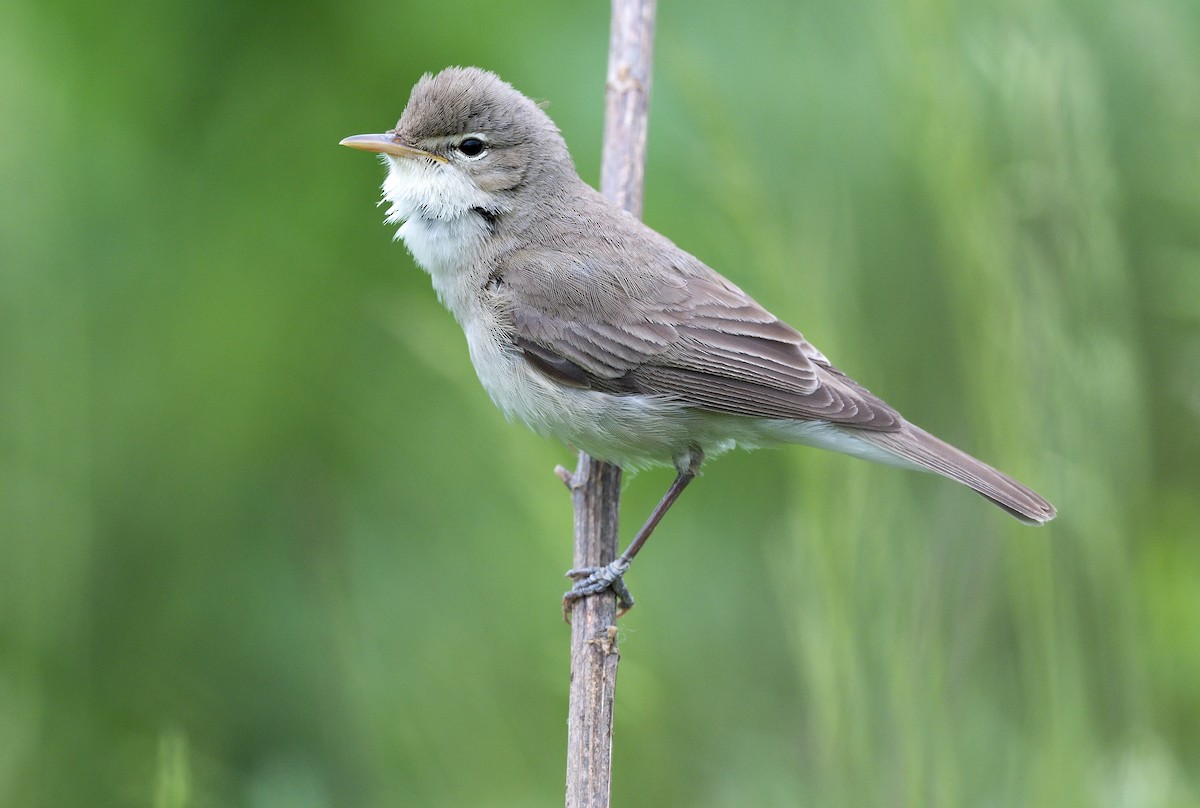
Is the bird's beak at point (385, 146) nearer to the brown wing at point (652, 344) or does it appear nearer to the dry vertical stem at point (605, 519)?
the brown wing at point (652, 344)

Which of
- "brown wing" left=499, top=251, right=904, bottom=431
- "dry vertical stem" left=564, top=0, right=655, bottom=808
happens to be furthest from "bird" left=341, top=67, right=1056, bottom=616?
"dry vertical stem" left=564, top=0, right=655, bottom=808

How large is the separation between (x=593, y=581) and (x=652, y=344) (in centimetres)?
78

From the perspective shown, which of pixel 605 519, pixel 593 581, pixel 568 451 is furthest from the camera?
pixel 568 451

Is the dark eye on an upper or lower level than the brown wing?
upper

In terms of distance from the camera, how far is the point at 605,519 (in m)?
3.82

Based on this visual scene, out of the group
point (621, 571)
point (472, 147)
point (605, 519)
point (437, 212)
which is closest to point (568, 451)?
point (605, 519)

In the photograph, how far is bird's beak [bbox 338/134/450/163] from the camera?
382cm

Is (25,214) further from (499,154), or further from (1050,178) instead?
(1050,178)

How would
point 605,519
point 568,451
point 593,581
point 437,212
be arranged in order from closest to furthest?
point 593,581 → point 605,519 → point 437,212 → point 568,451

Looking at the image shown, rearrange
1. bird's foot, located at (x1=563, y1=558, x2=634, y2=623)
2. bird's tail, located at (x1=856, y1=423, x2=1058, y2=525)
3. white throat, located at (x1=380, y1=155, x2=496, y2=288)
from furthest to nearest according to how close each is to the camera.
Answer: white throat, located at (x1=380, y1=155, x2=496, y2=288)
bird's foot, located at (x1=563, y1=558, x2=634, y2=623)
bird's tail, located at (x1=856, y1=423, x2=1058, y2=525)

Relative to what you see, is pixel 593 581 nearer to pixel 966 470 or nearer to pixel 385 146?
pixel 966 470

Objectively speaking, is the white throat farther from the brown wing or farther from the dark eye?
the brown wing

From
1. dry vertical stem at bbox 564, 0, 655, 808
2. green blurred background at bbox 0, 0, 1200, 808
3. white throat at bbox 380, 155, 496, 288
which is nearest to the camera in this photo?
dry vertical stem at bbox 564, 0, 655, 808

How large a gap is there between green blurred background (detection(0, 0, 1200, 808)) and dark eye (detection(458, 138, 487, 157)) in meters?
0.57
